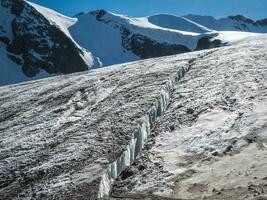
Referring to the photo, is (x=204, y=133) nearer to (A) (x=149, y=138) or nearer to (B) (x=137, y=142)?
(A) (x=149, y=138)

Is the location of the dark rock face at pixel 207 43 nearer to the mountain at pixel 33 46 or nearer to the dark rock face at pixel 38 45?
the mountain at pixel 33 46

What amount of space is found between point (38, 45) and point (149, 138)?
166664mm

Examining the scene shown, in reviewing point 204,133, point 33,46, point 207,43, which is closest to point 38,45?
point 33,46

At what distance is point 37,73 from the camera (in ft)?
524

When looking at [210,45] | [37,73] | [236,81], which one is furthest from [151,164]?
[37,73]

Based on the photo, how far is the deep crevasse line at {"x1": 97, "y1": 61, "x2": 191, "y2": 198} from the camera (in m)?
12.7

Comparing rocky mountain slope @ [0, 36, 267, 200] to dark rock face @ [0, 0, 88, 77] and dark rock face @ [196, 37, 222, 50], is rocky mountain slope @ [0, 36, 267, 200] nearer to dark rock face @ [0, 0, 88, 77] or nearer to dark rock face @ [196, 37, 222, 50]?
dark rock face @ [196, 37, 222, 50]

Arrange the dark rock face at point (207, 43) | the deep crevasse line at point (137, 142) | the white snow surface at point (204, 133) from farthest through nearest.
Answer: the dark rock face at point (207, 43)
the deep crevasse line at point (137, 142)
the white snow surface at point (204, 133)

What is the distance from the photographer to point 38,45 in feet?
578

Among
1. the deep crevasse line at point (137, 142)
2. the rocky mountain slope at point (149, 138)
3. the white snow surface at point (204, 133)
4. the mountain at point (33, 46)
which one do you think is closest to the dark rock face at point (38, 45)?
the mountain at point (33, 46)

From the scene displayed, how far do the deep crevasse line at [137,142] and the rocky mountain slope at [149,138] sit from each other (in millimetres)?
35

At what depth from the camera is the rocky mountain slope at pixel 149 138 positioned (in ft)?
38.3

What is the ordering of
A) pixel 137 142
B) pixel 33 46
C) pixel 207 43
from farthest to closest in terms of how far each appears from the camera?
pixel 33 46 < pixel 207 43 < pixel 137 142

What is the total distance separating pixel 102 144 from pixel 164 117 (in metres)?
2.76
